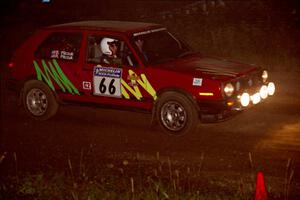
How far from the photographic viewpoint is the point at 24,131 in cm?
1076

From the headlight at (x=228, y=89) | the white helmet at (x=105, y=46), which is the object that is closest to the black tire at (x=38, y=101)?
the white helmet at (x=105, y=46)

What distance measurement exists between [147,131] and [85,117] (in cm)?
158

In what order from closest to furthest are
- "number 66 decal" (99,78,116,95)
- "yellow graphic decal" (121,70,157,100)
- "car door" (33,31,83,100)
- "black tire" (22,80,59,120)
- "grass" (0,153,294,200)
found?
1. "grass" (0,153,294,200)
2. "yellow graphic decal" (121,70,157,100)
3. "number 66 decal" (99,78,116,95)
4. "car door" (33,31,83,100)
5. "black tire" (22,80,59,120)

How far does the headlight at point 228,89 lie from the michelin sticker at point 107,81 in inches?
65.7

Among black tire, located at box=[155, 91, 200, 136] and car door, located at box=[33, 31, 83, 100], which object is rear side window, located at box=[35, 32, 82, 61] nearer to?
car door, located at box=[33, 31, 83, 100]

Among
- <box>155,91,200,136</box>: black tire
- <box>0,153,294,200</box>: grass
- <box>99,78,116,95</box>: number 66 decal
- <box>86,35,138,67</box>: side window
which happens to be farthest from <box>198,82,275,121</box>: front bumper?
<box>99,78,116,95</box>: number 66 decal

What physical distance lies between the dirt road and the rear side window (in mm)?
1103

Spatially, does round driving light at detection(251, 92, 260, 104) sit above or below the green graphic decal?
below

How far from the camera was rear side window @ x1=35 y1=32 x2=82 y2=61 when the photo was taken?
1080 centimetres

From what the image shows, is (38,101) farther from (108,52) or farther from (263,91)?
(263,91)

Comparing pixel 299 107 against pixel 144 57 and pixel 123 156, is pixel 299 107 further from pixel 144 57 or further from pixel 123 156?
pixel 123 156

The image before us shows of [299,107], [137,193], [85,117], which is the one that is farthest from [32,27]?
[137,193]

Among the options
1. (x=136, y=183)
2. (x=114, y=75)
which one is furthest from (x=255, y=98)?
(x=136, y=183)

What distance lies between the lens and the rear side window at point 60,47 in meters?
10.8
